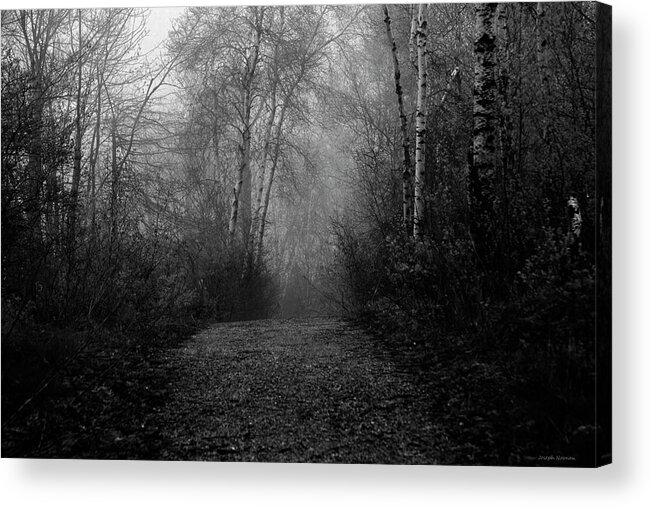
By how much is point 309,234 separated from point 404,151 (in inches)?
38.3

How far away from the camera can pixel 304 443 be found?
4168 mm

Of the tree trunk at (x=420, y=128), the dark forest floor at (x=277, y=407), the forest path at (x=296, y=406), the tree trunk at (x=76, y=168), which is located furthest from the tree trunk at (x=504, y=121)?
the tree trunk at (x=76, y=168)

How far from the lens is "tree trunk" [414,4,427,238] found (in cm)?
486

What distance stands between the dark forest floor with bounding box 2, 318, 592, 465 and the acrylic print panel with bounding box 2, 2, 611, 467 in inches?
0.6

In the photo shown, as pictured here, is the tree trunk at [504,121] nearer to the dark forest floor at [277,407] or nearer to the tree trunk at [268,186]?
the dark forest floor at [277,407]

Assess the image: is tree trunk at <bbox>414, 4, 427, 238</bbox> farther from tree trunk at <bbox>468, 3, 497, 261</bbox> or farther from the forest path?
the forest path

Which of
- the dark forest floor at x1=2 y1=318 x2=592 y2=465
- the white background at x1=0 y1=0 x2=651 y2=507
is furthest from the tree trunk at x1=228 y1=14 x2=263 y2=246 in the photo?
the white background at x1=0 y1=0 x2=651 y2=507

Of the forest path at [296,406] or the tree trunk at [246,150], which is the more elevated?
the tree trunk at [246,150]

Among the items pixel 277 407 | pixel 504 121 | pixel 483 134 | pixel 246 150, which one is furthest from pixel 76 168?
pixel 504 121

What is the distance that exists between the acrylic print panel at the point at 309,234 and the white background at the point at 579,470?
6.0 inches

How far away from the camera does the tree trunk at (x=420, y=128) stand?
15.9 feet

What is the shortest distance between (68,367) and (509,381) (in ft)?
9.38

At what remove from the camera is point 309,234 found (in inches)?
194

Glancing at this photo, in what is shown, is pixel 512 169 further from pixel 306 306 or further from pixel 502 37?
pixel 306 306
